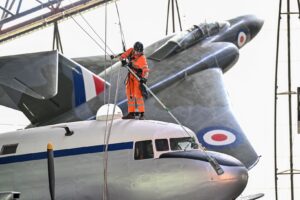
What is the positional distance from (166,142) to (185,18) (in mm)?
14279

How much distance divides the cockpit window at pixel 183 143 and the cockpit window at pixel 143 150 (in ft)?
1.42

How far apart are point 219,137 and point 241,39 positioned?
23.7 feet

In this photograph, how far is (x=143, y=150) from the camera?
1181cm

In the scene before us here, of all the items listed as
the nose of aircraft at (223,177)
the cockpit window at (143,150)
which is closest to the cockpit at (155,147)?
the cockpit window at (143,150)

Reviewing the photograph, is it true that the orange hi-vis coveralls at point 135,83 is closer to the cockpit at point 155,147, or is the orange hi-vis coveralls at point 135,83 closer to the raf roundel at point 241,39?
the cockpit at point 155,147

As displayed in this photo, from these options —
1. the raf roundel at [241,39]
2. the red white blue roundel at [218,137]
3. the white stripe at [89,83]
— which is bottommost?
the red white blue roundel at [218,137]

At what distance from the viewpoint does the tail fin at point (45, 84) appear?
1291 cm

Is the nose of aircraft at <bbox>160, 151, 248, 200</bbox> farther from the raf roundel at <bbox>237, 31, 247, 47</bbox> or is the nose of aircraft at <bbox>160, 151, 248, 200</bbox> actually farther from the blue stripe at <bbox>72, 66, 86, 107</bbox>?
the raf roundel at <bbox>237, 31, 247, 47</bbox>

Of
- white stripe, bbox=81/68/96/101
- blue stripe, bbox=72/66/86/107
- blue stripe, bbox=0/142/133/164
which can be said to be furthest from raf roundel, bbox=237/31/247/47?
blue stripe, bbox=0/142/133/164

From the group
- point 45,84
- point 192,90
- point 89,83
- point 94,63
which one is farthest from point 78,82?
point 94,63

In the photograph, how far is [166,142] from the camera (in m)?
11.9

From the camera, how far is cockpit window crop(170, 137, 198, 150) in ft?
39.2

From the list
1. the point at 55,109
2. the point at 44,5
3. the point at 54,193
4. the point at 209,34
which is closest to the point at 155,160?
the point at 54,193

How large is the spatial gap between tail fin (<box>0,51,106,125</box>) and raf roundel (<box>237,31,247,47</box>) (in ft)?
31.5
